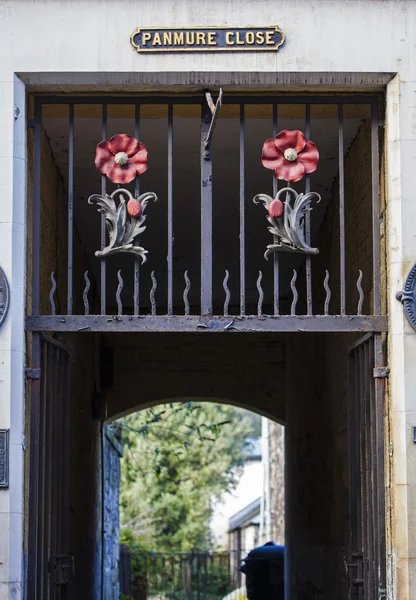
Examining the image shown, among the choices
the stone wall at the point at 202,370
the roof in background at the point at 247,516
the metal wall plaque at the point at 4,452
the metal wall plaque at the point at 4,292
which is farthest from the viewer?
the roof in background at the point at 247,516

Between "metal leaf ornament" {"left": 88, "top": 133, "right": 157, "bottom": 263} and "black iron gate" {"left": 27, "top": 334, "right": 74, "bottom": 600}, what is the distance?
636mm

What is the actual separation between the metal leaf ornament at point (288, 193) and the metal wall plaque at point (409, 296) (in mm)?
500

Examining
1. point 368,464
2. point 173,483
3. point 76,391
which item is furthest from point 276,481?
point 368,464

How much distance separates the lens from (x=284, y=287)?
1154 centimetres

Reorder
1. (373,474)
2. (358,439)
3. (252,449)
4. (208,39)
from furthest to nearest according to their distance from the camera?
1. (252,449)
2. (358,439)
3. (373,474)
4. (208,39)

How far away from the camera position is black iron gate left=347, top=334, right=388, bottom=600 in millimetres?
5484

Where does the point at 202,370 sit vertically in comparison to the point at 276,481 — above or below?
above

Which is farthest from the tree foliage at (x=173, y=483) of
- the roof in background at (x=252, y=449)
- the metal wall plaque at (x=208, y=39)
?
the metal wall plaque at (x=208, y=39)

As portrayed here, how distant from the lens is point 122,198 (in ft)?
18.5

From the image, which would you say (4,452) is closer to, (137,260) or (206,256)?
(137,260)

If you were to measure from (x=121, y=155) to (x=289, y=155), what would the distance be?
84cm

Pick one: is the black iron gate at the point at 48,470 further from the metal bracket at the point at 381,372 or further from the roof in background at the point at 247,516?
the roof in background at the point at 247,516

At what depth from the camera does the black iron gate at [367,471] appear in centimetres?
548

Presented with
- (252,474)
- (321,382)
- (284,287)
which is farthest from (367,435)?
(252,474)
